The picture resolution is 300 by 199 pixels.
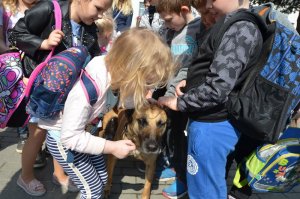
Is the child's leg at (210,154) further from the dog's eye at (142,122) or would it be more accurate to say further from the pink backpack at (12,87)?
the pink backpack at (12,87)

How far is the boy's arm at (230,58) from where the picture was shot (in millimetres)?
2070

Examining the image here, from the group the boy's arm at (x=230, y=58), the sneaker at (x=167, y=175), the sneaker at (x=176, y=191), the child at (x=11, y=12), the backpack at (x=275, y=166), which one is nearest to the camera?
the boy's arm at (x=230, y=58)

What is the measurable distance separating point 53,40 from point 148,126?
1326 mm

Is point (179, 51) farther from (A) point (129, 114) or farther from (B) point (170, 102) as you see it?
(A) point (129, 114)

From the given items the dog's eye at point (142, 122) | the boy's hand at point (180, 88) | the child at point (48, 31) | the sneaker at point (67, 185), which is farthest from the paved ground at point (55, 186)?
the boy's hand at point (180, 88)

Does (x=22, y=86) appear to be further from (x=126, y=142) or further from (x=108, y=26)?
(x=108, y=26)

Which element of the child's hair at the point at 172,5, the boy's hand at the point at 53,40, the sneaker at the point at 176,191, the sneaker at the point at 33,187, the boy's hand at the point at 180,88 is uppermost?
the child's hair at the point at 172,5

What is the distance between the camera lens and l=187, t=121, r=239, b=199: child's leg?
232 cm

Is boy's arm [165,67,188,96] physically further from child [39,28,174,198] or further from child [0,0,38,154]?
child [0,0,38,154]

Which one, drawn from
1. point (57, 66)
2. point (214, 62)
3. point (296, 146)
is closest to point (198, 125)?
point (214, 62)

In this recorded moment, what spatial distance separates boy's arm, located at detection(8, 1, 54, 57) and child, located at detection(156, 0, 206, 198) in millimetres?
1139

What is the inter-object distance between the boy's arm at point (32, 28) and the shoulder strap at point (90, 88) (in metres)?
0.64

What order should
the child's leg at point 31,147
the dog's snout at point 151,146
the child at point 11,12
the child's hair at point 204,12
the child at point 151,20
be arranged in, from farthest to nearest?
the child at point 151,20
the child at point 11,12
the dog's snout at point 151,146
the child's leg at point 31,147
the child's hair at point 204,12

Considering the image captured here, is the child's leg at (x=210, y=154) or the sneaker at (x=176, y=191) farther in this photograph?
the sneaker at (x=176, y=191)
